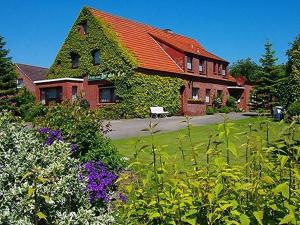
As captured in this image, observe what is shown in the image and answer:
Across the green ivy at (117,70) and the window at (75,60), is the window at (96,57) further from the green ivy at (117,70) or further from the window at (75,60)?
the window at (75,60)

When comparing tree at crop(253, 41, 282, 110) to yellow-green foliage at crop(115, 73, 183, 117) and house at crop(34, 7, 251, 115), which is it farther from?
yellow-green foliage at crop(115, 73, 183, 117)

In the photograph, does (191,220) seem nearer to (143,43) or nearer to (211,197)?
(211,197)

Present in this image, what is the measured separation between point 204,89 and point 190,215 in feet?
137

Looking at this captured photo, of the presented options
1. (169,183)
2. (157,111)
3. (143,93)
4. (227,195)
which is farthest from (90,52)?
(227,195)

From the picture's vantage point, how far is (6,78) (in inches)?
1444

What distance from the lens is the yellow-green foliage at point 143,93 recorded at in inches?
1341

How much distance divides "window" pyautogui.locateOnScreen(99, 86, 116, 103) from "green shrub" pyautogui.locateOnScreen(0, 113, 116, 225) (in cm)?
3134

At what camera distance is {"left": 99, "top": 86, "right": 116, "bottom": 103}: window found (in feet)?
118

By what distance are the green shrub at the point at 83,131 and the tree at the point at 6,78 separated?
2807 centimetres

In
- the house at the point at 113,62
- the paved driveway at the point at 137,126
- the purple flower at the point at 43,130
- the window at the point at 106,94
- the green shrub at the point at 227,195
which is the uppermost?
the house at the point at 113,62

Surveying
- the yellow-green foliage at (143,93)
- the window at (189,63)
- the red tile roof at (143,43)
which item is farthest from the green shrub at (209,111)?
the yellow-green foliage at (143,93)

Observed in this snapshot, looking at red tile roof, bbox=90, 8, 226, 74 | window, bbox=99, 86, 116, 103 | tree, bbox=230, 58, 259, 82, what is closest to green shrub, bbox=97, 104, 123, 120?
window, bbox=99, 86, 116, 103

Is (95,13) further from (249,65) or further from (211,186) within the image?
(249,65)

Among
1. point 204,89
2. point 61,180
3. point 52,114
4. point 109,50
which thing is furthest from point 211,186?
point 204,89
